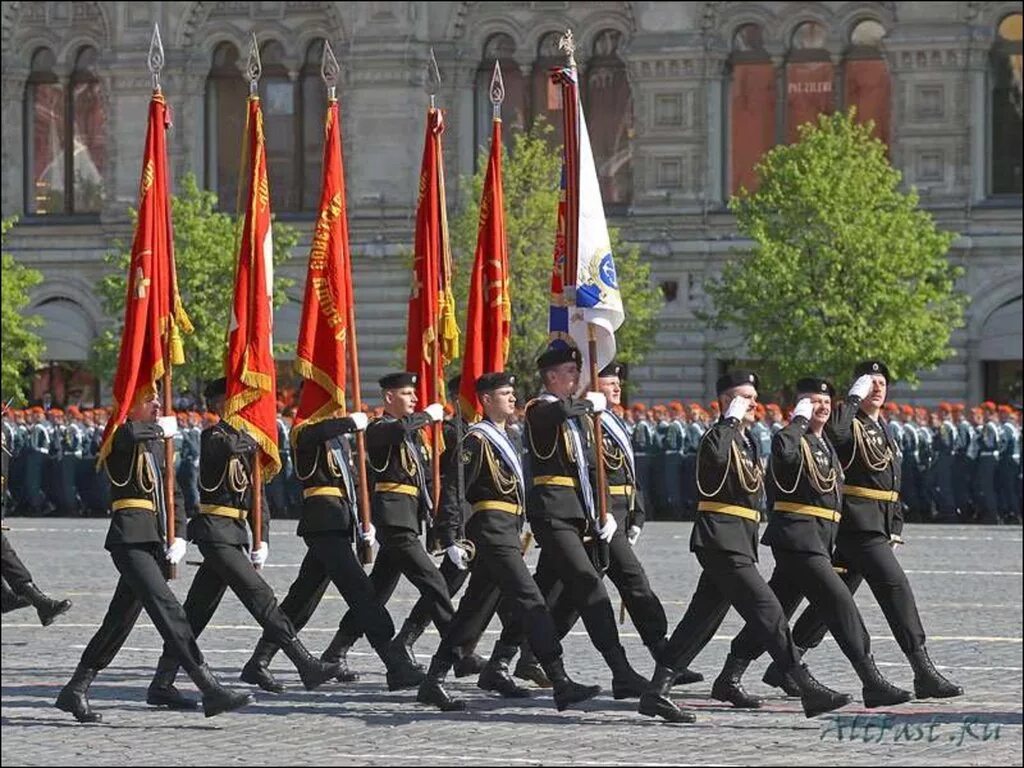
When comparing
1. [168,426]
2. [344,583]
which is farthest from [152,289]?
[344,583]

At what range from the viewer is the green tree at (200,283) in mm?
39281

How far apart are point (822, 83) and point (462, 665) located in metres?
30.3

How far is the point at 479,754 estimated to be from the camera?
1174 centimetres

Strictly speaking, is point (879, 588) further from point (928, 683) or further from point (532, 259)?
point (532, 259)

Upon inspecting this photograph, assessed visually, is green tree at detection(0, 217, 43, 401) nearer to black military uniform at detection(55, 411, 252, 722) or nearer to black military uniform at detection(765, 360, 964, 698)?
black military uniform at detection(55, 411, 252, 722)

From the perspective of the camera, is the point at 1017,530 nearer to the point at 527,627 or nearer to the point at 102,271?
the point at 527,627

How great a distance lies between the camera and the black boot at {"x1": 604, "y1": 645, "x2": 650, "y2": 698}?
1295cm

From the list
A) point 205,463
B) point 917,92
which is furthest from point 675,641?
point 917,92

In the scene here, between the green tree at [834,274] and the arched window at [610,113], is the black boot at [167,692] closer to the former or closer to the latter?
→ the green tree at [834,274]

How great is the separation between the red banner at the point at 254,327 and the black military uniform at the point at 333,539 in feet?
0.96

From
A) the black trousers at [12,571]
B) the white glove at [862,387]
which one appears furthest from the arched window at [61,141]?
the white glove at [862,387]

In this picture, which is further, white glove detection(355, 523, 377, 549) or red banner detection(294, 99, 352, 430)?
red banner detection(294, 99, 352, 430)

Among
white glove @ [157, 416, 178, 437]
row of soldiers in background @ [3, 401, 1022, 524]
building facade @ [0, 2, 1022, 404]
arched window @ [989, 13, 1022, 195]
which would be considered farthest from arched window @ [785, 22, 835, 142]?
white glove @ [157, 416, 178, 437]

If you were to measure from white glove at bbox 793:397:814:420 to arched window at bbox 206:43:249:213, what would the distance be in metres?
33.8
